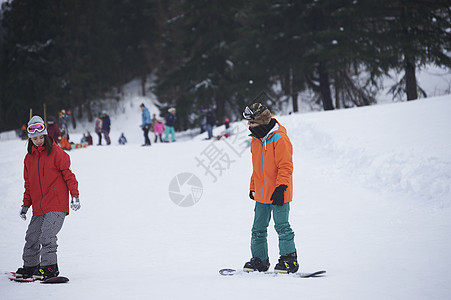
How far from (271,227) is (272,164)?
10.4ft

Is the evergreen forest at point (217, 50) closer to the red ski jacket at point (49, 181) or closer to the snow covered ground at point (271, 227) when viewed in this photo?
the snow covered ground at point (271, 227)

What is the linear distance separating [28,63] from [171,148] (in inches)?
1082

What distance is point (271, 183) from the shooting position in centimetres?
432

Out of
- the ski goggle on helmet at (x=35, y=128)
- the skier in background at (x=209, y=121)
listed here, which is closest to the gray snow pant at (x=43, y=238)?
the ski goggle on helmet at (x=35, y=128)

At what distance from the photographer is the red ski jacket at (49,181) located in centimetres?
444

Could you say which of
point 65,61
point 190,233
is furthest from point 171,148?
point 65,61

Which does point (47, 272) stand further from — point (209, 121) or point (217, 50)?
point (217, 50)

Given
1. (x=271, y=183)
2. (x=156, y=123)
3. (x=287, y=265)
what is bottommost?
(x=287, y=265)

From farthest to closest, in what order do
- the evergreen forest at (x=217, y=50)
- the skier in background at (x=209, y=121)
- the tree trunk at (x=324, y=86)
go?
the tree trunk at (x=324, y=86)
the evergreen forest at (x=217, y=50)
the skier in background at (x=209, y=121)

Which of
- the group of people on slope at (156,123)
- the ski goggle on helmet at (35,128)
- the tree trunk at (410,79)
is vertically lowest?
the ski goggle on helmet at (35,128)

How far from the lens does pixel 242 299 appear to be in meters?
3.39

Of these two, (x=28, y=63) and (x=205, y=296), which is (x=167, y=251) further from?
(x=28, y=63)

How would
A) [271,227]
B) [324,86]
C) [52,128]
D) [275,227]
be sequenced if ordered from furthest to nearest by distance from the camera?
[324,86], [52,128], [271,227], [275,227]

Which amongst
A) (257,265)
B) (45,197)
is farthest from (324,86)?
(45,197)
